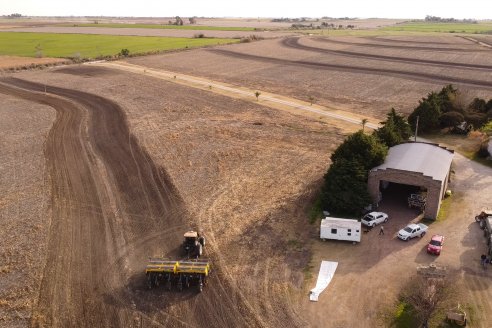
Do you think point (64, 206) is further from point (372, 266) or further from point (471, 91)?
point (471, 91)

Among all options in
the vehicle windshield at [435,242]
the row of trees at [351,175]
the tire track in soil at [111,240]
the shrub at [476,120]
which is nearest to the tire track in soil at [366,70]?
the shrub at [476,120]

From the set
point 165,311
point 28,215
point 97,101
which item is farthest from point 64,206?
point 97,101

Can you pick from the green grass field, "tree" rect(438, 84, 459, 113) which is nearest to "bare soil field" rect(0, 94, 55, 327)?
"tree" rect(438, 84, 459, 113)

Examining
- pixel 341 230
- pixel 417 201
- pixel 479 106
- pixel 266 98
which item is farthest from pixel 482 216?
pixel 266 98

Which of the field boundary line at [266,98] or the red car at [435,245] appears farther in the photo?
the field boundary line at [266,98]

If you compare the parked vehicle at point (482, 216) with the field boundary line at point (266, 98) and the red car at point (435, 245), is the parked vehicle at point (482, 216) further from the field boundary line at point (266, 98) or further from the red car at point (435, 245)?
the field boundary line at point (266, 98)

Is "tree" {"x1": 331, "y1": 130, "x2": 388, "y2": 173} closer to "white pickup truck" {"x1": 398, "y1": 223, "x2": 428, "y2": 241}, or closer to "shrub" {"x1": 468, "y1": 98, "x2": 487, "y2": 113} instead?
"white pickup truck" {"x1": 398, "y1": 223, "x2": 428, "y2": 241}
